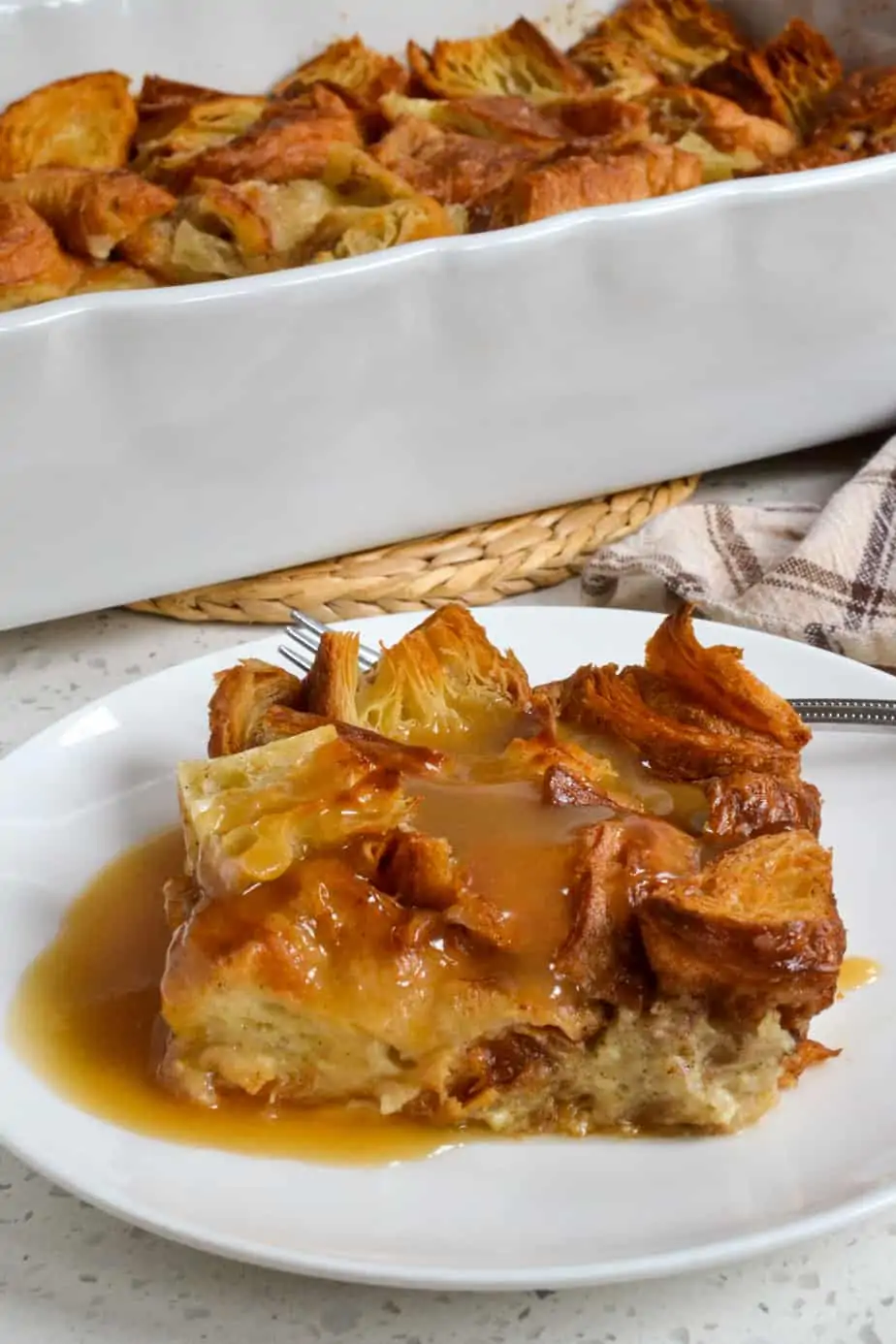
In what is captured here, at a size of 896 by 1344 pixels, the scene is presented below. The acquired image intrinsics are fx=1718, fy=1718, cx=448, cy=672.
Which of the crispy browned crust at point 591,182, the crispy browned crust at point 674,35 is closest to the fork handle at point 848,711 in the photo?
the crispy browned crust at point 591,182

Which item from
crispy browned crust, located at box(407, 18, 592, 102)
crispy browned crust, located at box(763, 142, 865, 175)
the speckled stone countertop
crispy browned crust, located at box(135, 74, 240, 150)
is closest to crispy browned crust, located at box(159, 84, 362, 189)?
crispy browned crust, located at box(135, 74, 240, 150)

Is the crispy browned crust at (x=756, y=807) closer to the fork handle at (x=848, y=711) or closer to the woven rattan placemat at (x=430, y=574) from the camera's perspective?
the fork handle at (x=848, y=711)

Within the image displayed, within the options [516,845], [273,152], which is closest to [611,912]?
[516,845]

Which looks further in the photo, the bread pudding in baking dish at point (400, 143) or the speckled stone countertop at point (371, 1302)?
the bread pudding in baking dish at point (400, 143)

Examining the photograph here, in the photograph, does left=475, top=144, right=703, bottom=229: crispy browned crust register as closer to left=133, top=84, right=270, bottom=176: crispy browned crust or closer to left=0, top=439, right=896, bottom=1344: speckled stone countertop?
left=133, top=84, right=270, bottom=176: crispy browned crust

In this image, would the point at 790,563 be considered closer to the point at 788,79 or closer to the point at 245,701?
the point at 245,701
